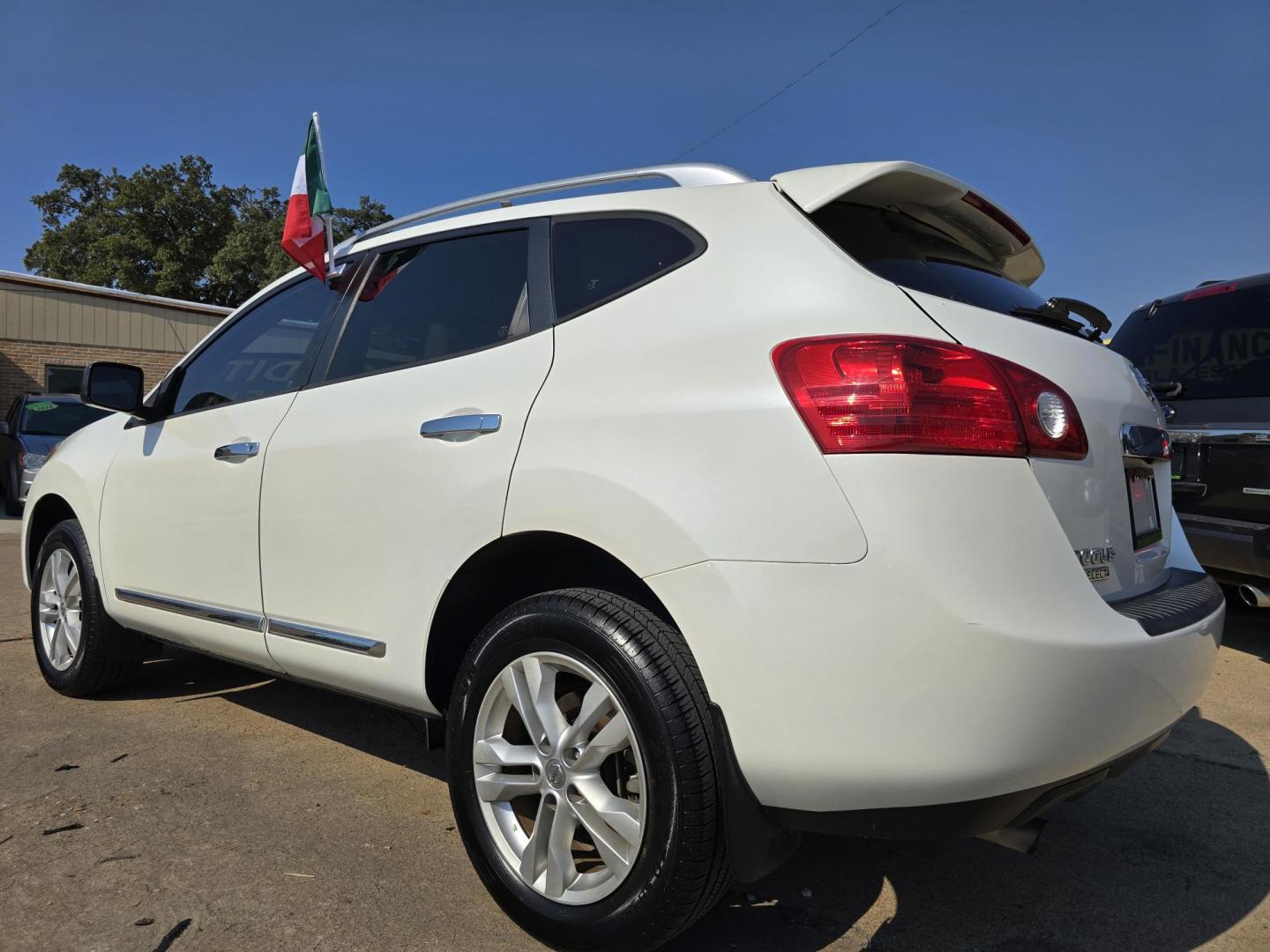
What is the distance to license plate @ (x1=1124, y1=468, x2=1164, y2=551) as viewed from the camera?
2.05 metres

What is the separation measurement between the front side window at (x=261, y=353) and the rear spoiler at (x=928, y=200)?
5.68 feet

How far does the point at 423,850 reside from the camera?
2.58 meters

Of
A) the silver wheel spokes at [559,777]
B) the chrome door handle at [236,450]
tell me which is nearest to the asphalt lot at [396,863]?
the silver wheel spokes at [559,777]

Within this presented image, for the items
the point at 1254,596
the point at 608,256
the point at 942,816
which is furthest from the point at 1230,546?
the point at 608,256

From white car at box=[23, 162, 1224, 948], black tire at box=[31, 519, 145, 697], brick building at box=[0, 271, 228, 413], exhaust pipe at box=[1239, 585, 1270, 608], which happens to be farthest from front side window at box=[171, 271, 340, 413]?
brick building at box=[0, 271, 228, 413]

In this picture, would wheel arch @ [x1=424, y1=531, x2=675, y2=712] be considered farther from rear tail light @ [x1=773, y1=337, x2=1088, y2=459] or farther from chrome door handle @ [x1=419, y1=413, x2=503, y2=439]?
rear tail light @ [x1=773, y1=337, x2=1088, y2=459]

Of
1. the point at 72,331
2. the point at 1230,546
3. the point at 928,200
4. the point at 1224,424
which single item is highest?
the point at 72,331

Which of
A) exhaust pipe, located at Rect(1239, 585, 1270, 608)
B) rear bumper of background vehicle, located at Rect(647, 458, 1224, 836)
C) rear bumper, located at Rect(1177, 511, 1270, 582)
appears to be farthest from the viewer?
exhaust pipe, located at Rect(1239, 585, 1270, 608)

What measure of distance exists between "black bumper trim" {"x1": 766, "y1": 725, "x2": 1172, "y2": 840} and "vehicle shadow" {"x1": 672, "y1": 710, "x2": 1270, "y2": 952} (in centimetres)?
54

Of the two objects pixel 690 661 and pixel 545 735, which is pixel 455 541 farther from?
pixel 690 661

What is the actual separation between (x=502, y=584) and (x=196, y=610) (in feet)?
4.68

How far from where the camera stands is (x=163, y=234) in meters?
33.5

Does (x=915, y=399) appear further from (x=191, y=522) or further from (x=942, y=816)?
(x=191, y=522)

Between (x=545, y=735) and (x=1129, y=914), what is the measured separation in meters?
1.52
